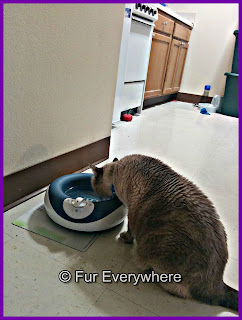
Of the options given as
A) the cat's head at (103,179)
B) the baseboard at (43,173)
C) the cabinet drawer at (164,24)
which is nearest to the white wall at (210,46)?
the cabinet drawer at (164,24)

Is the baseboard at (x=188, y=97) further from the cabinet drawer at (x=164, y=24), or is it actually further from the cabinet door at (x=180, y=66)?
the cabinet drawer at (x=164, y=24)

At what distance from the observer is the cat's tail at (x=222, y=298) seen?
35.4 inches

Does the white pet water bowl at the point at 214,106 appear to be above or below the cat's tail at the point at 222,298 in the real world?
above

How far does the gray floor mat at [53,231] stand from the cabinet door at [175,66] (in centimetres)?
348

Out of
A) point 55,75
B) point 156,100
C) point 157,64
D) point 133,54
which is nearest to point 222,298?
point 55,75

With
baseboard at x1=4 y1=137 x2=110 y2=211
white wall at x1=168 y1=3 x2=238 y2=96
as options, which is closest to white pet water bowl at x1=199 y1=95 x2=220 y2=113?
white wall at x1=168 y1=3 x2=238 y2=96

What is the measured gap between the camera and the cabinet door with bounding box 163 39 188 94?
4.21 m

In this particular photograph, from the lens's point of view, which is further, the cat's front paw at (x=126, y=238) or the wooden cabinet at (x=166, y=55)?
the wooden cabinet at (x=166, y=55)

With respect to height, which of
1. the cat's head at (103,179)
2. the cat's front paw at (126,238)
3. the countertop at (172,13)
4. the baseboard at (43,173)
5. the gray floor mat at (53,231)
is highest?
the countertop at (172,13)

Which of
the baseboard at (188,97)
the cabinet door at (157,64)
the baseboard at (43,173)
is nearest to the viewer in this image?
the baseboard at (43,173)

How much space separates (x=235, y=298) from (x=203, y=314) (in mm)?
125

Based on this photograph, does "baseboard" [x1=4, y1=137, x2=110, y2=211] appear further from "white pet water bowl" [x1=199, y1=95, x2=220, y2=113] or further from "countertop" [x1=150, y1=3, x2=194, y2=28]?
"white pet water bowl" [x1=199, y1=95, x2=220, y2=113]

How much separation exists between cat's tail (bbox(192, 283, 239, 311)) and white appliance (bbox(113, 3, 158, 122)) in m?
2.15

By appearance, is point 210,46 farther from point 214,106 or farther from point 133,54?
point 133,54
